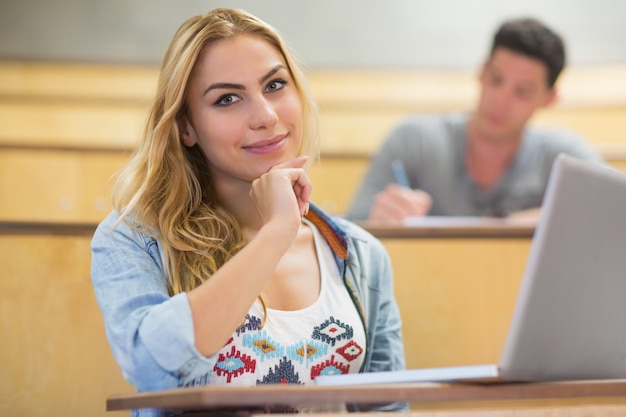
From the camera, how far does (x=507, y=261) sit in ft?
4.25

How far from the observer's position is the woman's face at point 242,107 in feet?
3.10

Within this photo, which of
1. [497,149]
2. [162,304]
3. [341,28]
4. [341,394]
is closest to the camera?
[341,394]

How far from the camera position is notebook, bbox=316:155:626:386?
2.16 ft

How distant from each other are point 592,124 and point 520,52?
0.84 metres

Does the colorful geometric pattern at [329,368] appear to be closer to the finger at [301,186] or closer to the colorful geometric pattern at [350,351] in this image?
the colorful geometric pattern at [350,351]

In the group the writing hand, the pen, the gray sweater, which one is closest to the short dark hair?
the gray sweater

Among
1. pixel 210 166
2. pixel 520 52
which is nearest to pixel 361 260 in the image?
pixel 210 166

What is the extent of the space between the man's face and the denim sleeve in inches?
45.1

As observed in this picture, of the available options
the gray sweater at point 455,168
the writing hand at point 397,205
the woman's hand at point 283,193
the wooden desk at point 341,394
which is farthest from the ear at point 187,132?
the gray sweater at point 455,168

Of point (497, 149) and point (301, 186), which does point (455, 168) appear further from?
point (301, 186)

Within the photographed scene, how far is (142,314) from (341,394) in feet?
0.72

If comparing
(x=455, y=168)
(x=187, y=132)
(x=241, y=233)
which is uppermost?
(x=187, y=132)

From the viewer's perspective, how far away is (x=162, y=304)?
75 centimetres

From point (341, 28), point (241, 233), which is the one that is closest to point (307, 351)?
point (241, 233)
